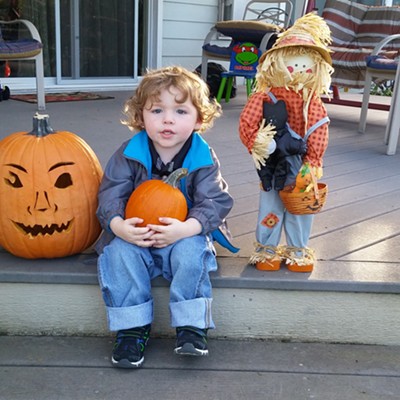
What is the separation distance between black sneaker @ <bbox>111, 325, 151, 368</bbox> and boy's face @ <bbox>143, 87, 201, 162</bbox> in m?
0.57

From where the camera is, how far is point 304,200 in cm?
165

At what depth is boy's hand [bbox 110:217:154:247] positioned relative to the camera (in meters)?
1.61

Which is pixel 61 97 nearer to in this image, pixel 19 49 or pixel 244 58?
pixel 19 49

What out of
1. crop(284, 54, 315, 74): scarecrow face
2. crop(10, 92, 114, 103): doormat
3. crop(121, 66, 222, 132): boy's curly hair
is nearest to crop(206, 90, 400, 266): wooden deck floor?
crop(121, 66, 222, 132): boy's curly hair

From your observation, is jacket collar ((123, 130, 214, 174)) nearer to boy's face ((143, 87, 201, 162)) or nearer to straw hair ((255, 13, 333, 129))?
boy's face ((143, 87, 201, 162))

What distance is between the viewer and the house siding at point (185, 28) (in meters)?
6.87

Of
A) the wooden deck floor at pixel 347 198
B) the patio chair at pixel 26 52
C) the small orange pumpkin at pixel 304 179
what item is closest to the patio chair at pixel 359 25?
the wooden deck floor at pixel 347 198

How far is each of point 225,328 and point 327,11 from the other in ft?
15.4

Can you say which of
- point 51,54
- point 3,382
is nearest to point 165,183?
point 3,382

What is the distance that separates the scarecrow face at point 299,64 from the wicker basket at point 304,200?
34cm

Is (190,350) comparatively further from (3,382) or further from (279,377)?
(3,382)

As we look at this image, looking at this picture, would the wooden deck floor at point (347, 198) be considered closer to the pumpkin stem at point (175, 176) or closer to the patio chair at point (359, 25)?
the pumpkin stem at point (175, 176)

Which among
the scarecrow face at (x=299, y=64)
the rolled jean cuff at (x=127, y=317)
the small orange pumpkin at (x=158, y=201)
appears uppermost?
the scarecrow face at (x=299, y=64)

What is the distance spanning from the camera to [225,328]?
5.83 ft
